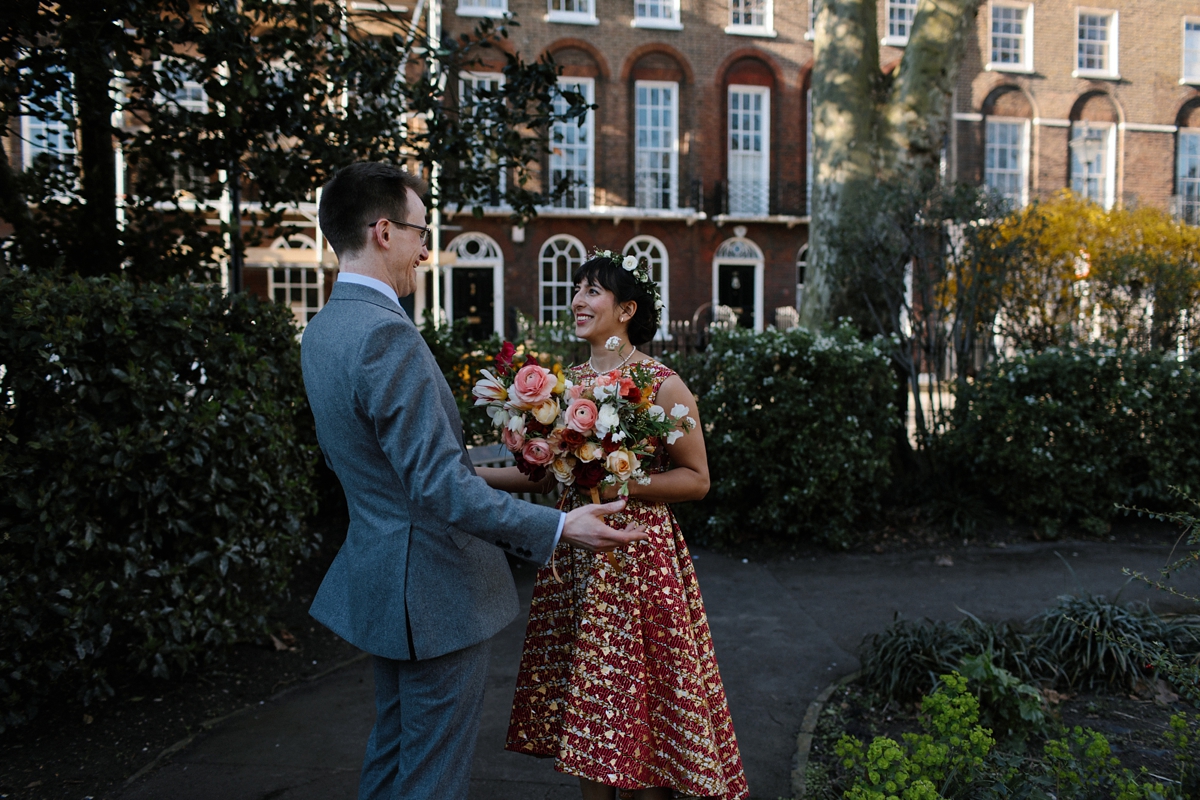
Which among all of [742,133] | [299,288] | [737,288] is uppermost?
[742,133]

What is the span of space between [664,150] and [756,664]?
2224 cm

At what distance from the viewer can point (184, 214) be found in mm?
5820

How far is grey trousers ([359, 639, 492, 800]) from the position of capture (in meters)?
2.29

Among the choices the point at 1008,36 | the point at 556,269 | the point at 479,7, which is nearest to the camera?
the point at 479,7

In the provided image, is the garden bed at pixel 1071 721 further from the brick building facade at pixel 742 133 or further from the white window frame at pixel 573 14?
the white window frame at pixel 573 14

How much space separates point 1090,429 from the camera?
713 centimetres

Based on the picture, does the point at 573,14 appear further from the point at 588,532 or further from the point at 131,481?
the point at 588,532

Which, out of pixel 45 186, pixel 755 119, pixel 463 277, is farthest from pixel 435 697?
pixel 755 119

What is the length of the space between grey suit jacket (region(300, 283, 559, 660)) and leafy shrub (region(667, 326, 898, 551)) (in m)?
4.97

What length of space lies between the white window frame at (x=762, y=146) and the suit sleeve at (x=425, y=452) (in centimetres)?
2423

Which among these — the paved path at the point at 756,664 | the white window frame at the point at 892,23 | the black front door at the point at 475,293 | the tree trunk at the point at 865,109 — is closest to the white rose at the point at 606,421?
the paved path at the point at 756,664

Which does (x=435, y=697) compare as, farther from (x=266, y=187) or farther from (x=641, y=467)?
(x=266, y=187)

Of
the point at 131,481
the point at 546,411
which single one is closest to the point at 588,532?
the point at 546,411

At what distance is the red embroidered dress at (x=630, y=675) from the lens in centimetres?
268
